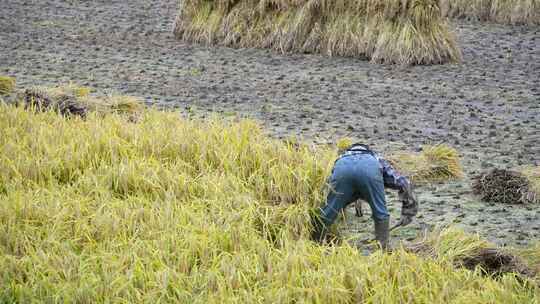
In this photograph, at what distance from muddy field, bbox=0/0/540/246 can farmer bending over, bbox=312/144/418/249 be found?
0.37m

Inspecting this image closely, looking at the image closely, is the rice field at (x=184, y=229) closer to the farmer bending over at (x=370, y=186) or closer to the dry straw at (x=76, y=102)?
the farmer bending over at (x=370, y=186)

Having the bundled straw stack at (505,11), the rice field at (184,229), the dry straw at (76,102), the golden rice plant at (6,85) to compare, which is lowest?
the golden rice plant at (6,85)

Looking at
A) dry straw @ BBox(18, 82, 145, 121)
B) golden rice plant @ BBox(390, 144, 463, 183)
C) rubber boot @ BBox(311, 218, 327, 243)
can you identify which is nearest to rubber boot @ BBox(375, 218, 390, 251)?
rubber boot @ BBox(311, 218, 327, 243)

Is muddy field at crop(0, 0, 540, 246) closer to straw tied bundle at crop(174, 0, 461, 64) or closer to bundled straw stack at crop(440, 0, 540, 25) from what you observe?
straw tied bundle at crop(174, 0, 461, 64)

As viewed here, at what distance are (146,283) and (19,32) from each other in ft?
28.7

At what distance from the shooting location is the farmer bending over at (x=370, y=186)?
5.68m

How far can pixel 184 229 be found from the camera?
18.6 ft

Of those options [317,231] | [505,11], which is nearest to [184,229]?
[317,231]

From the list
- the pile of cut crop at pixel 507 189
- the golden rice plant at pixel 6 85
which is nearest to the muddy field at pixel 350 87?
the pile of cut crop at pixel 507 189

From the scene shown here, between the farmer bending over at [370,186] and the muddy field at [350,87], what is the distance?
37cm

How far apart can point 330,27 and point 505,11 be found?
3160 mm

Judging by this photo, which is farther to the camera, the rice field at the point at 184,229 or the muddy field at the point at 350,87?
the muddy field at the point at 350,87

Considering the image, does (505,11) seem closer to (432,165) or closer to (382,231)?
(432,165)

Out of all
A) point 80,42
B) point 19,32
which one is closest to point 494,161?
point 80,42
